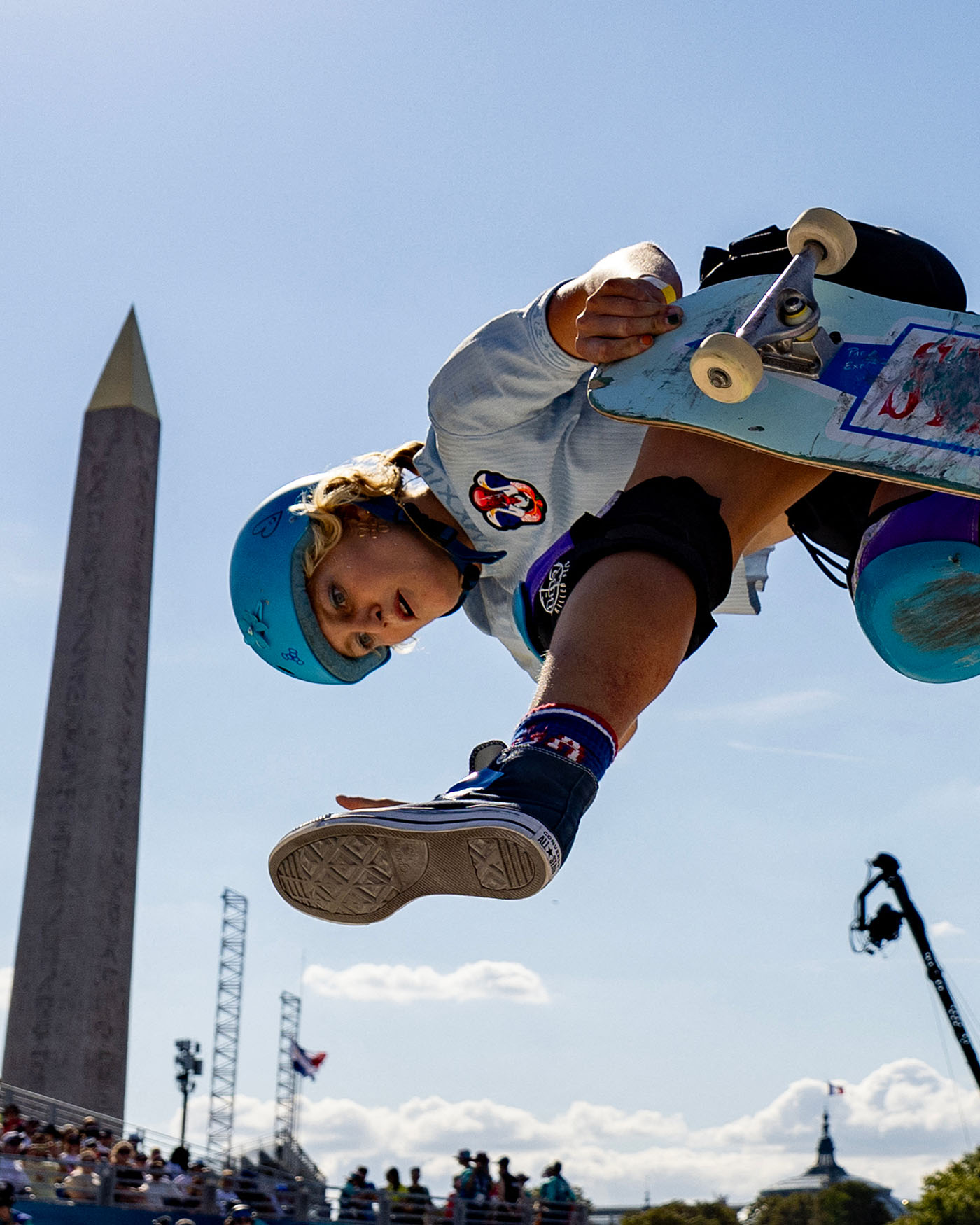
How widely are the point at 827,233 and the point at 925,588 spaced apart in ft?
1.86

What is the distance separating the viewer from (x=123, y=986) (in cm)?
1594

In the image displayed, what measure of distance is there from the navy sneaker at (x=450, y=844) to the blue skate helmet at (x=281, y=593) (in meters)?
0.86

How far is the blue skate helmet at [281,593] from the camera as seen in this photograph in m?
2.69

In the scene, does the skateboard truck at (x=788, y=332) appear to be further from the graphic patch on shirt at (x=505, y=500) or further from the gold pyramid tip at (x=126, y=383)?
the gold pyramid tip at (x=126, y=383)

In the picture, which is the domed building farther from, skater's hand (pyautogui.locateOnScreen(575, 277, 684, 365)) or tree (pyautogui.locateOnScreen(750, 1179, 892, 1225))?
skater's hand (pyautogui.locateOnScreen(575, 277, 684, 365))

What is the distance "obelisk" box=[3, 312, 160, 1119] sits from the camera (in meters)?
15.5

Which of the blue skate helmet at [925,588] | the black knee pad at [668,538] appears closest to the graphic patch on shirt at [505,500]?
the black knee pad at [668,538]

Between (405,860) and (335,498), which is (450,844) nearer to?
(405,860)

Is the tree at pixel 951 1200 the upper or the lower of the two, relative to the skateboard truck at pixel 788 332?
upper

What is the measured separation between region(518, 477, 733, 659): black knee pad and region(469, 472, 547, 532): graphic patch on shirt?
1.56 ft

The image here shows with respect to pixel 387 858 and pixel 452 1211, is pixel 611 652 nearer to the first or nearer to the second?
pixel 387 858

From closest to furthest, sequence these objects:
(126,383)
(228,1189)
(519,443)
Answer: (519,443)
(228,1189)
(126,383)

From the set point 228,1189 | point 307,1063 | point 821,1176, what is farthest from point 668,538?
point 821,1176

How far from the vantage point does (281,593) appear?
2.70 meters
